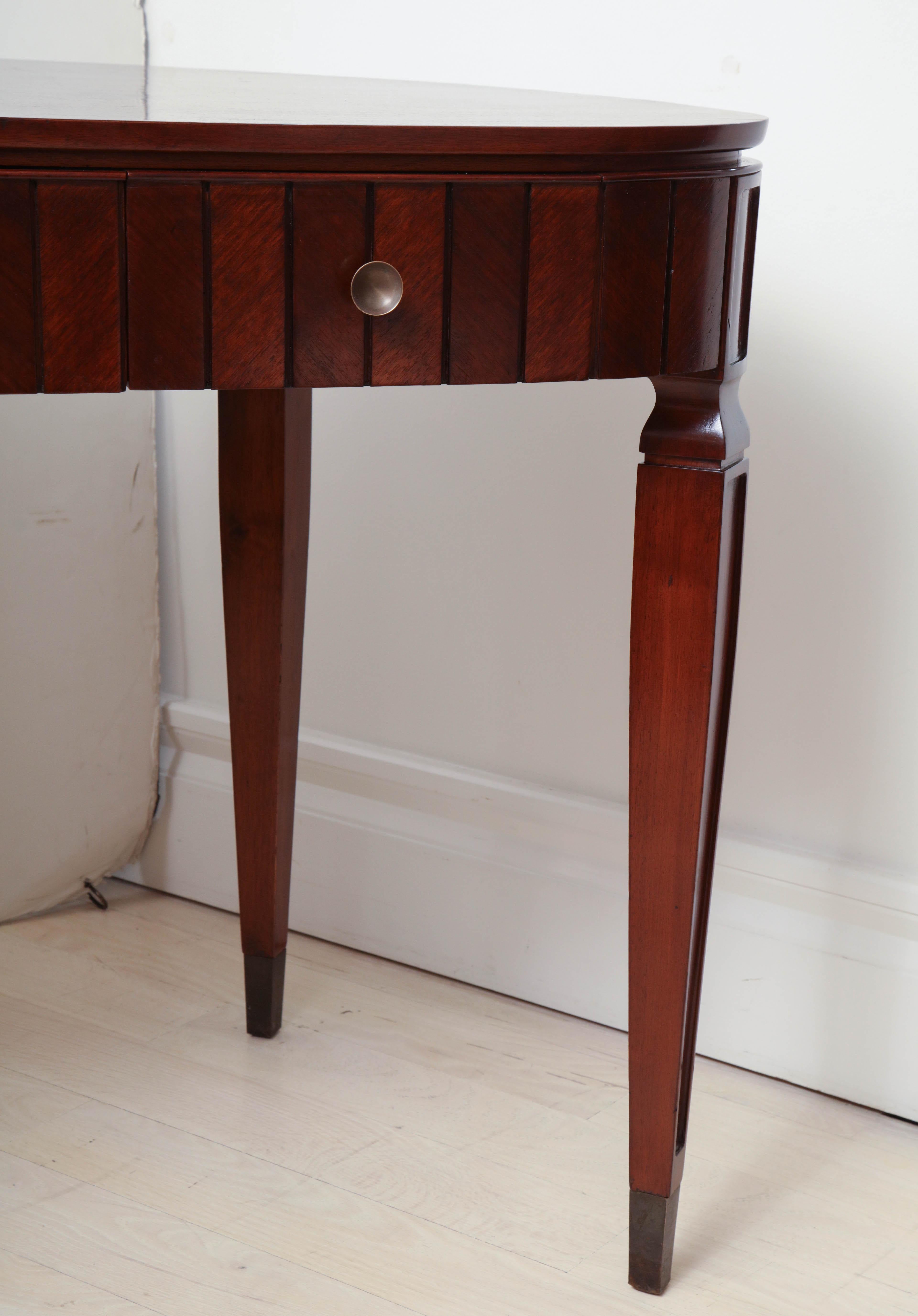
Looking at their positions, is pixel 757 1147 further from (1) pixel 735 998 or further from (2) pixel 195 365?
(2) pixel 195 365

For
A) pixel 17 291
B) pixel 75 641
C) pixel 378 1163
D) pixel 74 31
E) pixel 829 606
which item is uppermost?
pixel 74 31

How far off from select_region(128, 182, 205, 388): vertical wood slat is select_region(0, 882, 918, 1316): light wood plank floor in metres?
0.59

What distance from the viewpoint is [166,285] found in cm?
69

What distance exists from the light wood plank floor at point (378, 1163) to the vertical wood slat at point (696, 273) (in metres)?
0.61

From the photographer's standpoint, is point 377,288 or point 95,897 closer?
point 377,288

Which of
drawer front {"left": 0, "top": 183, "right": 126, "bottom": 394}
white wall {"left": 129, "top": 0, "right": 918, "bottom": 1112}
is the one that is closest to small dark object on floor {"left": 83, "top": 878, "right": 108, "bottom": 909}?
white wall {"left": 129, "top": 0, "right": 918, "bottom": 1112}

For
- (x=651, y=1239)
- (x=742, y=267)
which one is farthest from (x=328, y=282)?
(x=651, y=1239)

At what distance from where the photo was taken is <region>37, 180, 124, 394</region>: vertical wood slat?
674mm

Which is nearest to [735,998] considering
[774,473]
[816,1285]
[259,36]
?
[816,1285]

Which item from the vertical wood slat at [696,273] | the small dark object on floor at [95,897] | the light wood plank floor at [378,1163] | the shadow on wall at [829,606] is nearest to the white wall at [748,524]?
the shadow on wall at [829,606]

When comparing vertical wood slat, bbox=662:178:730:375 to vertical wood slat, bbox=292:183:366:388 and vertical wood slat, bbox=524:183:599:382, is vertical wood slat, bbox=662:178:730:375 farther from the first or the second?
vertical wood slat, bbox=292:183:366:388

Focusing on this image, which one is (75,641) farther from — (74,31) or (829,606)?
(829,606)

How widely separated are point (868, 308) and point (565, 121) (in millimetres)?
459

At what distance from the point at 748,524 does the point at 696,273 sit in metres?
0.46
